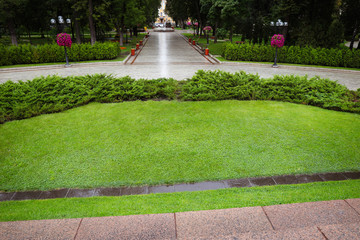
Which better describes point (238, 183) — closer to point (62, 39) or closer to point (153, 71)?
point (153, 71)

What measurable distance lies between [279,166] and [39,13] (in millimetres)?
38617

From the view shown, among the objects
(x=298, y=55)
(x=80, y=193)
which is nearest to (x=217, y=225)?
(x=80, y=193)

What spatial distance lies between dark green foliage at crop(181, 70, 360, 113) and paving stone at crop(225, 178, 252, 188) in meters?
5.26

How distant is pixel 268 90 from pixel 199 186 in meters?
7.09

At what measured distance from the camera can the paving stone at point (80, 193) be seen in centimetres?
448

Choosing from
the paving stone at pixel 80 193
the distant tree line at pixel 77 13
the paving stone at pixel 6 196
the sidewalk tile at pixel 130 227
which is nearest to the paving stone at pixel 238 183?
the sidewalk tile at pixel 130 227

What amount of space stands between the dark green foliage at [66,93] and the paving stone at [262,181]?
578 centimetres

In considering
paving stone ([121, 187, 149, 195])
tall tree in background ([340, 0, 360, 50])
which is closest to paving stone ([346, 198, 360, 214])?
paving stone ([121, 187, 149, 195])

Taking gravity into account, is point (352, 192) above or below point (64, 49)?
below

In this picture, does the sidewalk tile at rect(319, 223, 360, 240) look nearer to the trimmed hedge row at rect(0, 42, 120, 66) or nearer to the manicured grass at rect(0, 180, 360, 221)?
the manicured grass at rect(0, 180, 360, 221)

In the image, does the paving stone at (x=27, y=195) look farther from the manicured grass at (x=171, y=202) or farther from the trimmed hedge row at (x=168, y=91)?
the trimmed hedge row at (x=168, y=91)

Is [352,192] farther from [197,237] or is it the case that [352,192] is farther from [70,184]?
[70,184]

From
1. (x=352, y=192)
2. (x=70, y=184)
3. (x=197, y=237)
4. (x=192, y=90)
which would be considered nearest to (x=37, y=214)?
(x=70, y=184)

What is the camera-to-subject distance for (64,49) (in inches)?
763
